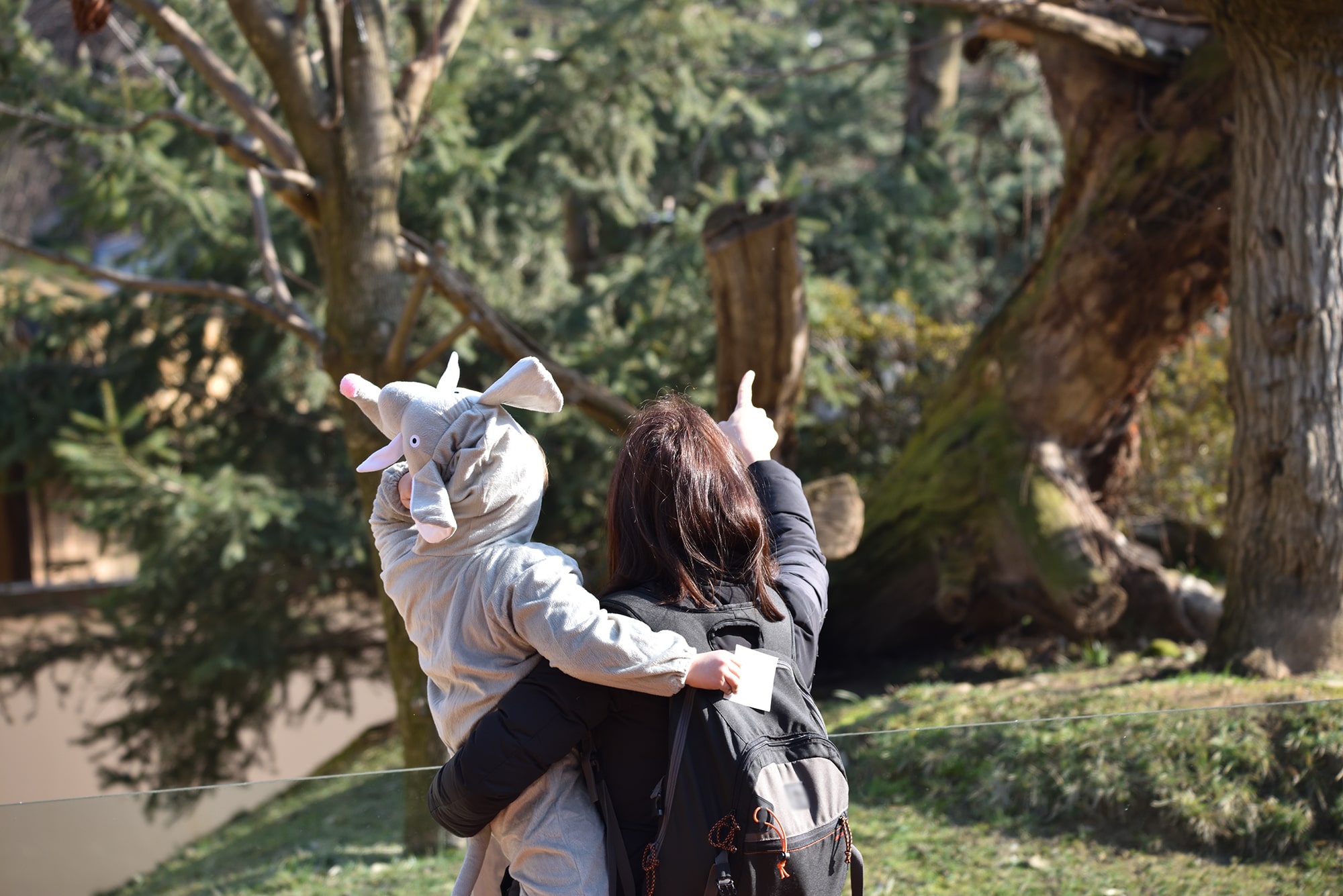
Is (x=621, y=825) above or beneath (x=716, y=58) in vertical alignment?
beneath

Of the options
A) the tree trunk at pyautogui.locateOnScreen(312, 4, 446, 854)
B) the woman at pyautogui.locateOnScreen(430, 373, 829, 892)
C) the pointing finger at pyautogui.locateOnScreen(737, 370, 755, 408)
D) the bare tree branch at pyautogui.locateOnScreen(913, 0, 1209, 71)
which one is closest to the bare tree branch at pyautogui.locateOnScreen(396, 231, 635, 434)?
the tree trunk at pyautogui.locateOnScreen(312, 4, 446, 854)

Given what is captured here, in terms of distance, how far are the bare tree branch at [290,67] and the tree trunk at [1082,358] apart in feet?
12.4

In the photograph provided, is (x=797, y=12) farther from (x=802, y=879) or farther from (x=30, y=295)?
(x=802, y=879)

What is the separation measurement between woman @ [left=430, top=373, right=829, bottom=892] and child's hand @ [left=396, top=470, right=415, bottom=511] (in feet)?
1.16

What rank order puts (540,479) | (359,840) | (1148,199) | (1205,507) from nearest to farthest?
1. (540,479)
2. (359,840)
3. (1148,199)
4. (1205,507)

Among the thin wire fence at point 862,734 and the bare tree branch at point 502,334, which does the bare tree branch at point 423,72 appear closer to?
the bare tree branch at point 502,334

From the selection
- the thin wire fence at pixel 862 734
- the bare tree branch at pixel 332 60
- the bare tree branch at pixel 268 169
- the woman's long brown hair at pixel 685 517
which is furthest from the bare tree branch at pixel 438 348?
the woman's long brown hair at pixel 685 517

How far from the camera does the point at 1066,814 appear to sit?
3420mm

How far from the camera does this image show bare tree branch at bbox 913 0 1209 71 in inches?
181

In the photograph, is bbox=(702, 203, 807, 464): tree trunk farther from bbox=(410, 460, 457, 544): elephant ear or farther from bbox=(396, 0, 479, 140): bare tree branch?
bbox=(410, 460, 457, 544): elephant ear

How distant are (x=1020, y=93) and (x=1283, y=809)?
4.81 m

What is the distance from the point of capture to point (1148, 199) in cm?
555

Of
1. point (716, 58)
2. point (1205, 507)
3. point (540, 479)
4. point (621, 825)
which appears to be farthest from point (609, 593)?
point (716, 58)

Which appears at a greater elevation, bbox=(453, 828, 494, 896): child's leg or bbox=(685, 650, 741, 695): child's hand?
bbox=(685, 650, 741, 695): child's hand
